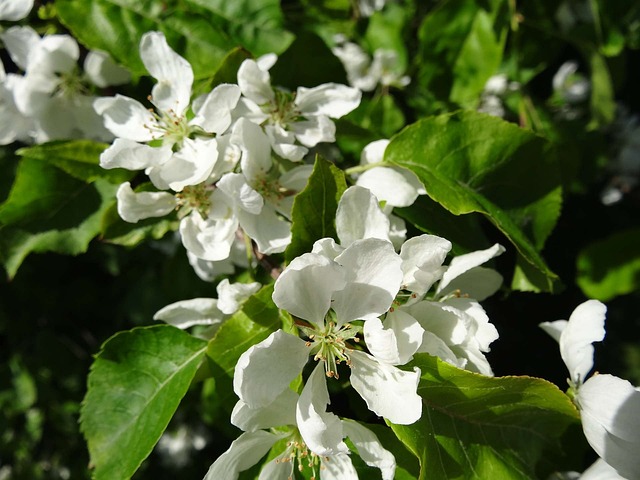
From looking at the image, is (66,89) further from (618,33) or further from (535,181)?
(618,33)

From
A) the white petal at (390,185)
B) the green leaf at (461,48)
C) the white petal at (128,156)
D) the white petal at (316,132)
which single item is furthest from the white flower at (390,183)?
the green leaf at (461,48)

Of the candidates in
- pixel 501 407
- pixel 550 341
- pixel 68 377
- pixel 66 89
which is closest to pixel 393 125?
pixel 66 89

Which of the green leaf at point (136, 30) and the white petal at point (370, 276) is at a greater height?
the green leaf at point (136, 30)

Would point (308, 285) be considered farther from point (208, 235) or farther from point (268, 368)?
point (208, 235)

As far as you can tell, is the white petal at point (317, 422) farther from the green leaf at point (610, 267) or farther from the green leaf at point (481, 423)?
the green leaf at point (610, 267)

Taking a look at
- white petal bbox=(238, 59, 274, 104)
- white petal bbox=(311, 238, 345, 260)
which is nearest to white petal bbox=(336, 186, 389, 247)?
white petal bbox=(311, 238, 345, 260)

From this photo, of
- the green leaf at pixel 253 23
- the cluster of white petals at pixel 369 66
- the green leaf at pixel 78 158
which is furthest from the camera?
the cluster of white petals at pixel 369 66

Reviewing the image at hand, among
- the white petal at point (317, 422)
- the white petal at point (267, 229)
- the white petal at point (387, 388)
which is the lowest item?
the white petal at point (317, 422)
